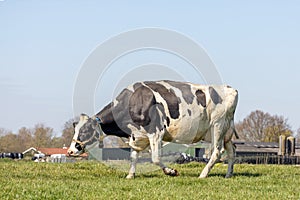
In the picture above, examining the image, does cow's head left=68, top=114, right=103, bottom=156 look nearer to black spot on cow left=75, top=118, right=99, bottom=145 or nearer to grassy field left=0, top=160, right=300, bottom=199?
black spot on cow left=75, top=118, right=99, bottom=145

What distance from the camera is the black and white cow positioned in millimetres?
15789

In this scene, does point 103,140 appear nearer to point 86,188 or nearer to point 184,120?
point 184,120

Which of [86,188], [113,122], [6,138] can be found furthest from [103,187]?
[6,138]

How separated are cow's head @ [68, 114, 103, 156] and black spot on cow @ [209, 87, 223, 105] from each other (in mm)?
3240

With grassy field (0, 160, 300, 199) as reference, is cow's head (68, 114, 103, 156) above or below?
above

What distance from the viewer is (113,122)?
16.2 m

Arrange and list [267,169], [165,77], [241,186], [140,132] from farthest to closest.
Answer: [267,169] < [165,77] < [140,132] < [241,186]

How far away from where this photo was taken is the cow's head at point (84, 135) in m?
15.6

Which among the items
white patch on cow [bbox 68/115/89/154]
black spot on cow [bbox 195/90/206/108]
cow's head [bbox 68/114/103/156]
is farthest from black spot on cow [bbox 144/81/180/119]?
white patch on cow [bbox 68/115/89/154]

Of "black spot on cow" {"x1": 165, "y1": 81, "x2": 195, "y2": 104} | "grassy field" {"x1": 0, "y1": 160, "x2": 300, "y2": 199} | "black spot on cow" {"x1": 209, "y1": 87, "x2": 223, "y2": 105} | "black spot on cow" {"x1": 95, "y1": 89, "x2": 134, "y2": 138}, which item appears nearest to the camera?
"grassy field" {"x1": 0, "y1": 160, "x2": 300, "y2": 199}

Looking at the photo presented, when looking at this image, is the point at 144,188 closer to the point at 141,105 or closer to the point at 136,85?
the point at 141,105

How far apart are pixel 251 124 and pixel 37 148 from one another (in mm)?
34317

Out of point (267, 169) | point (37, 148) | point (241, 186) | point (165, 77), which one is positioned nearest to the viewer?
point (241, 186)

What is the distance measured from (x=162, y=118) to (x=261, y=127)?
83.8m
